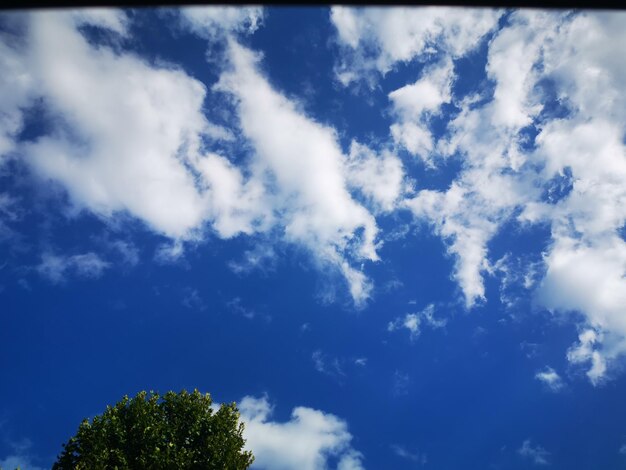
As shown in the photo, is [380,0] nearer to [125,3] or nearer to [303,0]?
[303,0]

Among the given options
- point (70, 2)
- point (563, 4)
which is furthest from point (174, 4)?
point (563, 4)

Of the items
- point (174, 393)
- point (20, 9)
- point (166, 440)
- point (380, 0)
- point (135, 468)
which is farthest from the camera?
point (174, 393)

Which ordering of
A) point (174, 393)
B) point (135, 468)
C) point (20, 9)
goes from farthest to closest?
1. point (174, 393)
2. point (135, 468)
3. point (20, 9)

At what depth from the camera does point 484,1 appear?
245 centimetres

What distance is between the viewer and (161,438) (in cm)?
1873

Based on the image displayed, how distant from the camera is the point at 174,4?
8.17ft

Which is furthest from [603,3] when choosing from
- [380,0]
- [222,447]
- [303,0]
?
[222,447]

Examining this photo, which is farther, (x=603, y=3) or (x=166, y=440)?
(x=166, y=440)

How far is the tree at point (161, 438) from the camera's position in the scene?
1761 centimetres

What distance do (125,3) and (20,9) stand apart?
663 millimetres

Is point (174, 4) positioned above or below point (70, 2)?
above

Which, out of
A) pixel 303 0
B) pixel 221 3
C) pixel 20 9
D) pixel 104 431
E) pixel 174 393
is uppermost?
pixel 174 393

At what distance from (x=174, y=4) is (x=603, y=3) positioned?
3.00 m

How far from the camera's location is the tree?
17609 mm
